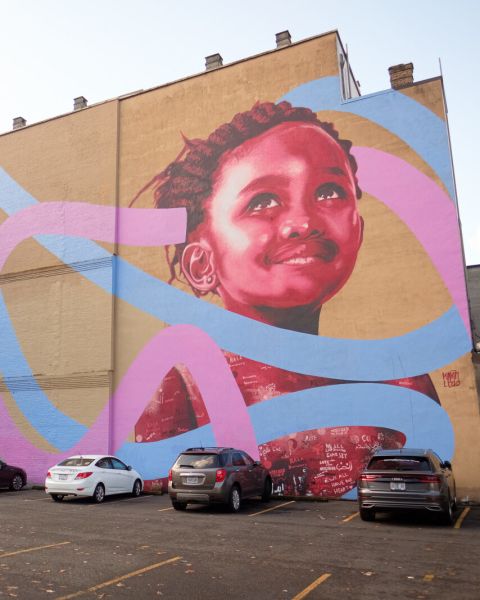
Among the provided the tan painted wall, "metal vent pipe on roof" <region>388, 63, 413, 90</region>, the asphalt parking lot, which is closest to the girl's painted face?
the tan painted wall

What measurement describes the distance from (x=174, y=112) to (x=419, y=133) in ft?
33.9

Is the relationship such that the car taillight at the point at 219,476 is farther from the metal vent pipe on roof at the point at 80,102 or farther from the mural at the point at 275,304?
the metal vent pipe on roof at the point at 80,102

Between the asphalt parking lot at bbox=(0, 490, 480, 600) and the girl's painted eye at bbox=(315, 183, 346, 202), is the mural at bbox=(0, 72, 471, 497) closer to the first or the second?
the girl's painted eye at bbox=(315, 183, 346, 202)

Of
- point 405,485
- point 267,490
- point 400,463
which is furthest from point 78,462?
point 405,485

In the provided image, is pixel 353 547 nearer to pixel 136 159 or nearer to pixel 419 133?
pixel 419 133

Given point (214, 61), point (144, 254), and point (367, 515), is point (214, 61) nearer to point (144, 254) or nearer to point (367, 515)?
point (144, 254)

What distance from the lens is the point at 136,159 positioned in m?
23.8

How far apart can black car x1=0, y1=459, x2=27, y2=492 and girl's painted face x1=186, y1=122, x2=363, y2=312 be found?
34.8 ft

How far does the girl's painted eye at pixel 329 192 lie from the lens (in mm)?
19344

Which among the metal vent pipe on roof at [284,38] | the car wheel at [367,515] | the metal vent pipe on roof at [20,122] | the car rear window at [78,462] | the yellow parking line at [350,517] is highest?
the metal vent pipe on roof at [20,122]

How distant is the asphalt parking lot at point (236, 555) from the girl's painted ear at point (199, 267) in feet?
29.9

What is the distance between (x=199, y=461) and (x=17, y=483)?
1072cm

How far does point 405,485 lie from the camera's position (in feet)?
38.4
